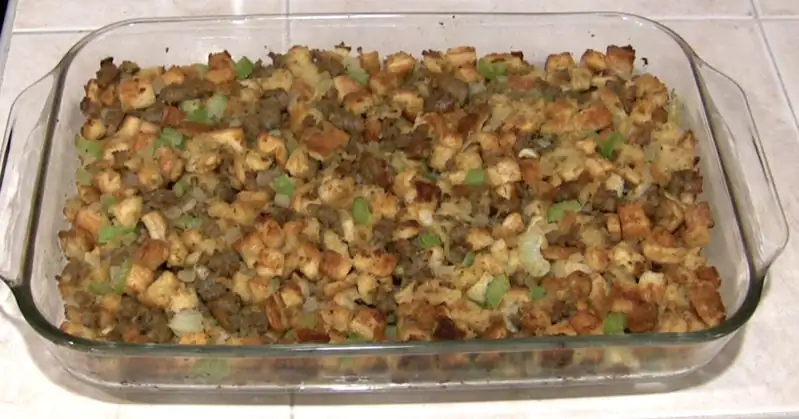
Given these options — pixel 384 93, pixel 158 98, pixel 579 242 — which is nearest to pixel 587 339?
pixel 579 242

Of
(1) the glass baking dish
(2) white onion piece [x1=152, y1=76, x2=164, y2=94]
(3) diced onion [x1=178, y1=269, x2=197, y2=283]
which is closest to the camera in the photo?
(1) the glass baking dish

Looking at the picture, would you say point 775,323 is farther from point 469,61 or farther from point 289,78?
point 289,78

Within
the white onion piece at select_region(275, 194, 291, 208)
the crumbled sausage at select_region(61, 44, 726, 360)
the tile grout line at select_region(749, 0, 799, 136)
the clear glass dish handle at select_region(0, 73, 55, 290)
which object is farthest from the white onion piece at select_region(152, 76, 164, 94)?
the tile grout line at select_region(749, 0, 799, 136)

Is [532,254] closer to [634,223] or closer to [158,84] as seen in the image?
[634,223]

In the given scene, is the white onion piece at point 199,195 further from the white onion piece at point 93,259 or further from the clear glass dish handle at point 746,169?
the clear glass dish handle at point 746,169

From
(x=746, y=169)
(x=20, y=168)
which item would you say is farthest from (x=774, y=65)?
(x=20, y=168)

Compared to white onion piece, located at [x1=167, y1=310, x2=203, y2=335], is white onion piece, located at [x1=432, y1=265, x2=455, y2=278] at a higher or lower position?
higher

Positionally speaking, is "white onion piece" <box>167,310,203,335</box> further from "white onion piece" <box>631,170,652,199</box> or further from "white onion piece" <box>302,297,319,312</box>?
"white onion piece" <box>631,170,652,199</box>
